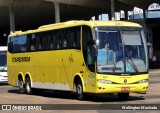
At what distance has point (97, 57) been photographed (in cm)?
1816

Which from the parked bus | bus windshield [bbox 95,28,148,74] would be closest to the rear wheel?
the parked bus

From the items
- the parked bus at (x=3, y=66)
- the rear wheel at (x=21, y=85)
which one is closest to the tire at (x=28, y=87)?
the rear wheel at (x=21, y=85)

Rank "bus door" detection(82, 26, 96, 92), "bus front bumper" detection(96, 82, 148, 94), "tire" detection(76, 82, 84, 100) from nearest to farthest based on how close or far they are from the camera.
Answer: "bus front bumper" detection(96, 82, 148, 94)
"bus door" detection(82, 26, 96, 92)
"tire" detection(76, 82, 84, 100)

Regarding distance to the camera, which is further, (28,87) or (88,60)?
(28,87)

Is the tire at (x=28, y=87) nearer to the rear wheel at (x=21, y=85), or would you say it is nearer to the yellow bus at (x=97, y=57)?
the rear wheel at (x=21, y=85)

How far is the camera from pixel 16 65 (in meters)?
26.4

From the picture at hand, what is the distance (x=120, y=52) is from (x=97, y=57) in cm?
95

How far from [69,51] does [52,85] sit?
106 inches

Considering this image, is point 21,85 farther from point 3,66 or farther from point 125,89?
point 125,89

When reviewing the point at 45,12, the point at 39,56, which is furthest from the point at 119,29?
the point at 45,12

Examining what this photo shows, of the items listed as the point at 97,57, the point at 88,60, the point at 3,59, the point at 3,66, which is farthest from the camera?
the point at 3,59

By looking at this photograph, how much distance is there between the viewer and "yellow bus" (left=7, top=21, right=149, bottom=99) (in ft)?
59.6

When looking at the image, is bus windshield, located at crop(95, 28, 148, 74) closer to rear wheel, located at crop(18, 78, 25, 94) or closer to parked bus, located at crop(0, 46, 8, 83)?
rear wheel, located at crop(18, 78, 25, 94)

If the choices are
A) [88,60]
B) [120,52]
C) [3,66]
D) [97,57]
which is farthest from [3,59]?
[120,52]
